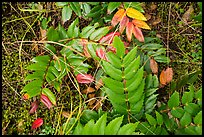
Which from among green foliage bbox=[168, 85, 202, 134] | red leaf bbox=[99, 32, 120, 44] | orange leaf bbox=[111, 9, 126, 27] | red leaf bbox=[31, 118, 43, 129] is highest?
orange leaf bbox=[111, 9, 126, 27]

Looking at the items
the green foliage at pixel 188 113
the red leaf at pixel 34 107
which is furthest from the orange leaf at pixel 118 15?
the red leaf at pixel 34 107

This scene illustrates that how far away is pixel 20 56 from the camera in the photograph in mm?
1667

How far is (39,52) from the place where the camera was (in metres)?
1.66

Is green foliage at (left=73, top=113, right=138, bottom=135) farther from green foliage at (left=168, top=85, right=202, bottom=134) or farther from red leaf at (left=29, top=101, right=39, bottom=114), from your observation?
red leaf at (left=29, top=101, right=39, bottom=114)

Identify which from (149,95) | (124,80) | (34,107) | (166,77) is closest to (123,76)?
(124,80)

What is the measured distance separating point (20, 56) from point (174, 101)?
0.76m

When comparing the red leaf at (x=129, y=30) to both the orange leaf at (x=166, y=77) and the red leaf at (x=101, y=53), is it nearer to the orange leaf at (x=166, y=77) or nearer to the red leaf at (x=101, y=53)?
the red leaf at (x=101, y=53)

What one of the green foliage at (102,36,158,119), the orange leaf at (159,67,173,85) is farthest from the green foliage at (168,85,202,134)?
the orange leaf at (159,67,173,85)

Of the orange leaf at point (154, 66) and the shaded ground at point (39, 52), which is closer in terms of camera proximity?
the orange leaf at point (154, 66)

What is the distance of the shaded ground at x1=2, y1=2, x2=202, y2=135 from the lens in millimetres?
1658

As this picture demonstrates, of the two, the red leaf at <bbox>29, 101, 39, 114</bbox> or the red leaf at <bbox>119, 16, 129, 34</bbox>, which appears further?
the red leaf at <bbox>29, 101, 39, 114</bbox>

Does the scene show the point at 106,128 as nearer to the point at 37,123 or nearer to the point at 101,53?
the point at 101,53

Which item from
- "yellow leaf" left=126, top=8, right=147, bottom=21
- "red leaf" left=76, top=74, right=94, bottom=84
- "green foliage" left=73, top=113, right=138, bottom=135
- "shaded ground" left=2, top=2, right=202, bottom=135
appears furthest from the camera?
"shaded ground" left=2, top=2, right=202, bottom=135

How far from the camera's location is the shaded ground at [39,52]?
1.66 metres
